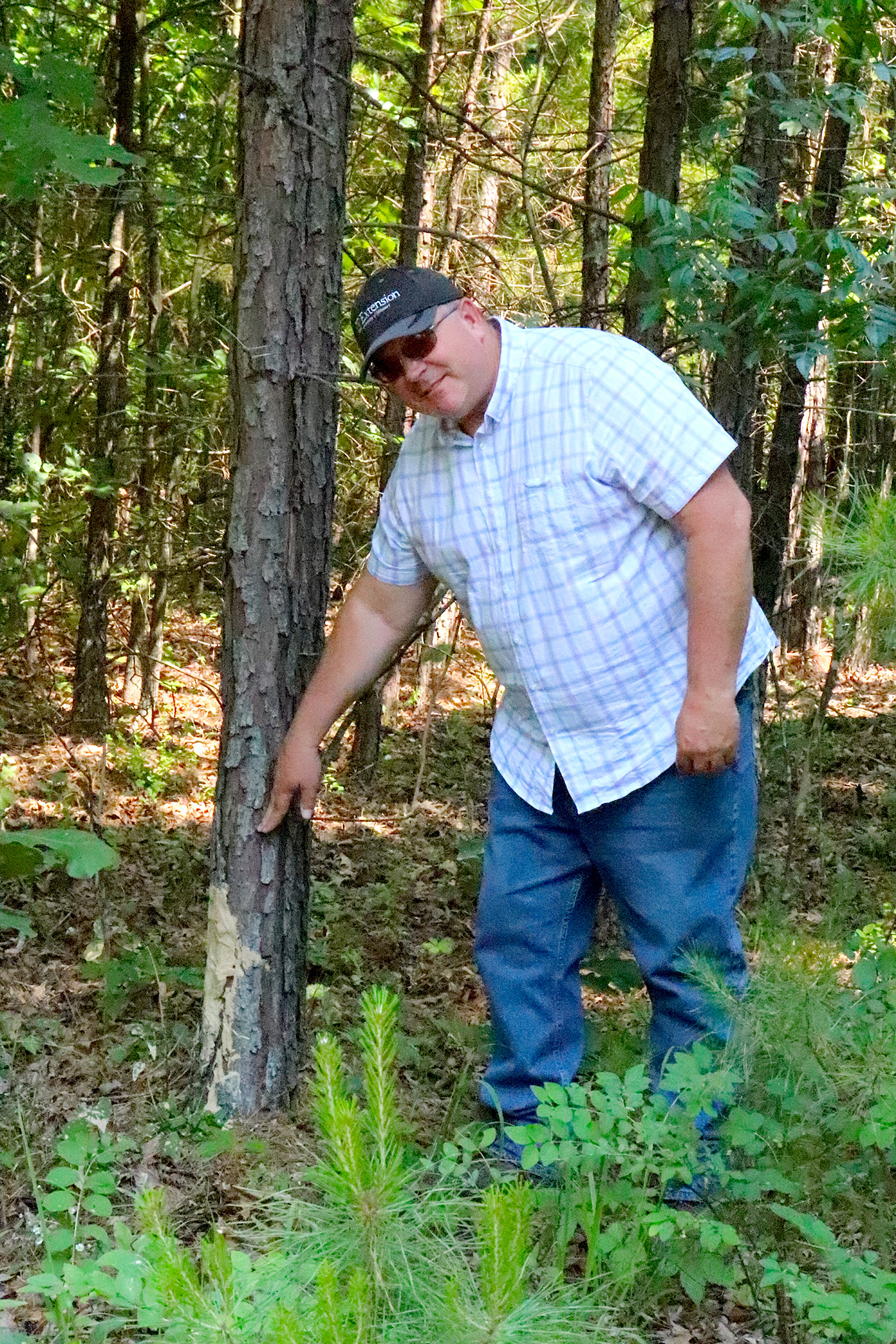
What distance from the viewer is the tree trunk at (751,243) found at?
4.74m

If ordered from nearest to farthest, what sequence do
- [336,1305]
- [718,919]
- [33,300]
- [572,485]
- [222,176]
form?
[336,1305], [572,485], [718,919], [222,176], [33,300]

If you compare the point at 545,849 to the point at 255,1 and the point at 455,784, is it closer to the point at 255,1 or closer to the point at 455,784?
the point at 255,1

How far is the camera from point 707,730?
9.46ft

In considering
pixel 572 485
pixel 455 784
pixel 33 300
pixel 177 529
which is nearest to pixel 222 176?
pixel 33 300

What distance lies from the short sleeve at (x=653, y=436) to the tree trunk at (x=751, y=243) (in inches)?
71.4

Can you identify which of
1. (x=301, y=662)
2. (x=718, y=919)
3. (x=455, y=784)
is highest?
(x=301, y=662)

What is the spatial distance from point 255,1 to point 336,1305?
10.7ft

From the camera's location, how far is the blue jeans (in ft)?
9.91

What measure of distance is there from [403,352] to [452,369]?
4.7 inches

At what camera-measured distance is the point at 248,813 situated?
357 centimetres

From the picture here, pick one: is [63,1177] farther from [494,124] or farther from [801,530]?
[494,124]

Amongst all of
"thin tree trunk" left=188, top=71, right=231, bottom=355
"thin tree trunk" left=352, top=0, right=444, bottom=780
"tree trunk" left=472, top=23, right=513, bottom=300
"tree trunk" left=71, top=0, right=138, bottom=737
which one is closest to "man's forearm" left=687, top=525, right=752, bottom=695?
"thin tree trunk" left=188, top=71, right=231, bottom=355

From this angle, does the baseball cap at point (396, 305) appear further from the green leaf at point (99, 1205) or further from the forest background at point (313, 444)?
the green leaf at point (99, 1205)

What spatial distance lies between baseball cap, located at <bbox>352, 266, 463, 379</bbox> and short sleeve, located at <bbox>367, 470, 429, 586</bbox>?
0.46m
